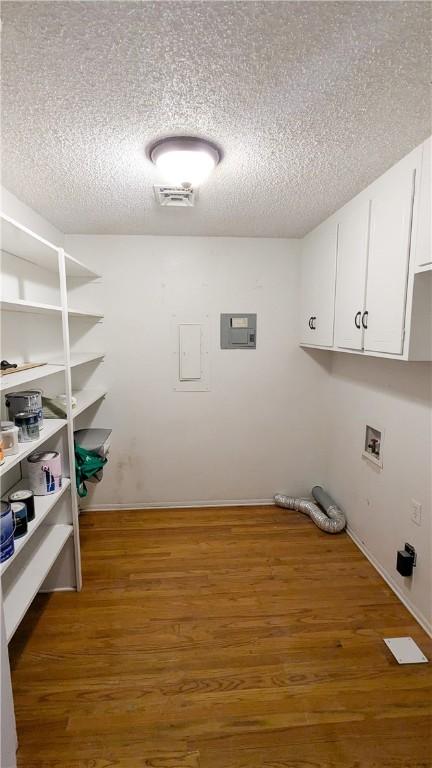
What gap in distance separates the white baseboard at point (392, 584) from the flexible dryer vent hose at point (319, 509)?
11 cm

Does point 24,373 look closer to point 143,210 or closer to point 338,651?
point 143,210

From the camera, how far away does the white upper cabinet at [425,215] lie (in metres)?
1.35

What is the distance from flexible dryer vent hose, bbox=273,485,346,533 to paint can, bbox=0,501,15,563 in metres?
2.13

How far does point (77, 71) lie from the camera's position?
1.02m

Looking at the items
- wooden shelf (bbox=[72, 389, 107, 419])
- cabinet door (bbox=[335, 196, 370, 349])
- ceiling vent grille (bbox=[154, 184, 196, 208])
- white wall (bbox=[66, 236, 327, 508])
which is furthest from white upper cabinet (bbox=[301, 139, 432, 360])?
wooden shelf (bbox=[72, 389, 107, 419])

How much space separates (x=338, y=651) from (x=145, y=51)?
244cm

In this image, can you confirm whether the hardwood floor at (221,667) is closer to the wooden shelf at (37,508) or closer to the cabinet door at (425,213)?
the wooden shelf at (37,508)

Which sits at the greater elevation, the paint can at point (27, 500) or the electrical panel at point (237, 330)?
the electrical panel at point (237, 330)

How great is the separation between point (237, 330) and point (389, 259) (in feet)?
4.59

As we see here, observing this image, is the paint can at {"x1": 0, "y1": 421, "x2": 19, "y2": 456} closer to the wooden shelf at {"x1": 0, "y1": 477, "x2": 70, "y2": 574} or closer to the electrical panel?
the wooden shelf at {"x1": 0, "y1": 477, "x2": 70, "y2": 574}

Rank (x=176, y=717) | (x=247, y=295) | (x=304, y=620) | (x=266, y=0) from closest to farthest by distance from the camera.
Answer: (x=266, y=0)
(x=176, y=717)
(x=304, y=620)
(x=247, y=295)

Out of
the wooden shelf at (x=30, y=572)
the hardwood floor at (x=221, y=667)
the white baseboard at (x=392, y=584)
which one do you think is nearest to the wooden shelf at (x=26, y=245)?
the wooden shelf at (x=30, y=572)

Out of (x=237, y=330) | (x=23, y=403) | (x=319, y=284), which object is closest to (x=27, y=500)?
(x=23, y=403)

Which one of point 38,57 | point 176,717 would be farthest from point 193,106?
point 176,717
